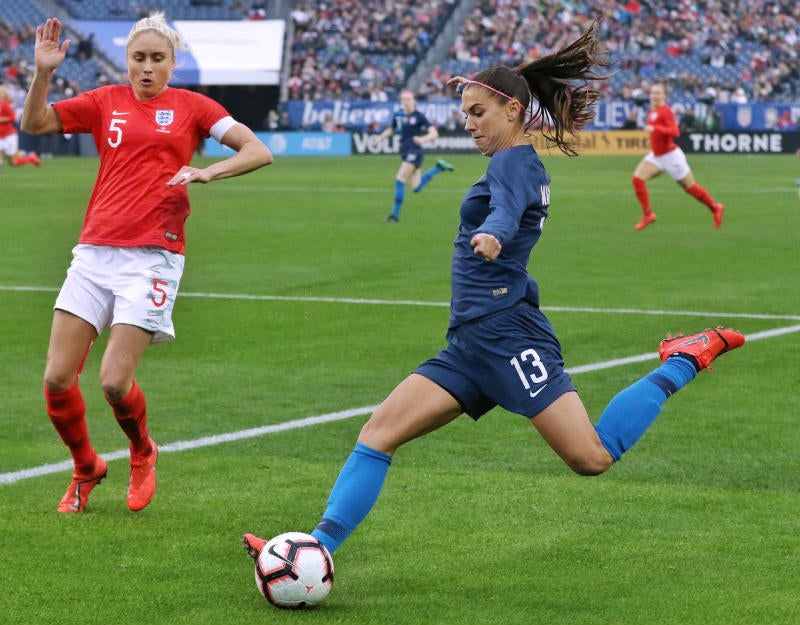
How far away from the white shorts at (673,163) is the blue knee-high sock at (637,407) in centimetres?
1690

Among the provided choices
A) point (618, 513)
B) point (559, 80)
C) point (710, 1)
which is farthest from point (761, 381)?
point (710, 1)

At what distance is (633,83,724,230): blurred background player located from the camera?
22.3 meters

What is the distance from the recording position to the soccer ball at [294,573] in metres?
5.11

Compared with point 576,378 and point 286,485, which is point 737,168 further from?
point 286,485

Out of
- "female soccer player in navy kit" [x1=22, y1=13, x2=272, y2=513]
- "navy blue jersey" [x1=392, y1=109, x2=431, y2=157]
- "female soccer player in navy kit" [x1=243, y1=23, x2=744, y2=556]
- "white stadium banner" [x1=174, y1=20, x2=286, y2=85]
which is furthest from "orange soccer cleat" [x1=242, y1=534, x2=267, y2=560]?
"white stadium banner" [x1=174, y1=20, x2=286, y2=85]

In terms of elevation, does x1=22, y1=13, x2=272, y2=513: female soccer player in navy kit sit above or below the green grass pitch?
above

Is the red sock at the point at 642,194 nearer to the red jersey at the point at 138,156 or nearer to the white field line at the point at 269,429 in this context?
the white field line at the point at 269,429

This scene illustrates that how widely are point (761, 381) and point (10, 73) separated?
46.8 m

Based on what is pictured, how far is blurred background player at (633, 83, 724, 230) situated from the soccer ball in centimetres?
1748

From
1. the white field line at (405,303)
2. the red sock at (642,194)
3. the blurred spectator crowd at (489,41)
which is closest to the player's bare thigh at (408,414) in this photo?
the white field line at (405,303)

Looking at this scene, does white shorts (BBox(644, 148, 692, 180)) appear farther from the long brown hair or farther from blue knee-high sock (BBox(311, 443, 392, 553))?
blue knee-high sock (BBox(311, 443, 392, 553))

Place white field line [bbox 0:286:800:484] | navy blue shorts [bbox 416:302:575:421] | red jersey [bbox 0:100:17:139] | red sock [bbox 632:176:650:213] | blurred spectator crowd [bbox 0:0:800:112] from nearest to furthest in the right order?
navy blue shorts [bbox 416:302:575:421] < white field line [bbox 0:286:800:484] < red sock [bbox 632:176:650:213] < red jersey [bbox 0:100:17:139] < blurred spectator crowd [bbox 0:0:800:112]

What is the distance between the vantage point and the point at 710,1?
58000mm

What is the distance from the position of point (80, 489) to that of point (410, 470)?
5.56 feet
